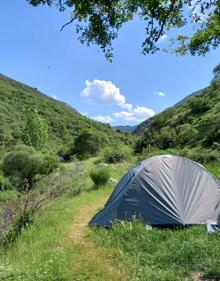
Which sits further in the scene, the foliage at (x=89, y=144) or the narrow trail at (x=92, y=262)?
the foliage at (x=89, y=144)

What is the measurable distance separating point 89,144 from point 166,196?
100 feet

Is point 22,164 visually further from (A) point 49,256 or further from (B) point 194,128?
(A) point 49,256

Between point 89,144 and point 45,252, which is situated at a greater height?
point 89,144

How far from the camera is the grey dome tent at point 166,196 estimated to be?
317 inches

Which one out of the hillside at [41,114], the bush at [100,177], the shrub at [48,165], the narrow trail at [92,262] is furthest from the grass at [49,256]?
the hillside at [41,114]

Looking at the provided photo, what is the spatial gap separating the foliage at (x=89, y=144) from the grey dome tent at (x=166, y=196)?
29025 mm

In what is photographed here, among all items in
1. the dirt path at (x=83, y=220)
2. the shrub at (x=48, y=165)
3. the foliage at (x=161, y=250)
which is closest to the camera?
the foliage at (x=161, y=250)

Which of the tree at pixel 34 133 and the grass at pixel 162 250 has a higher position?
the tree at pixel 34 133

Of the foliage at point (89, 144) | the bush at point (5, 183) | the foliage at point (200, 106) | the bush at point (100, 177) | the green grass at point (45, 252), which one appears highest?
the foliage at point (200, 106)

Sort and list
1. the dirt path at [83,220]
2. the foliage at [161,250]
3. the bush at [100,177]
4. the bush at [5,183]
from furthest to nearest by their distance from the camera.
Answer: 1. the bush at [5,183]
2. the bush at [100,177]
3. the dirt path at [83,220]
4. the foliage at [161,250]

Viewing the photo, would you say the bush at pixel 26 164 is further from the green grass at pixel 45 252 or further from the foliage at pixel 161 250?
the foliage at pixel 161 250

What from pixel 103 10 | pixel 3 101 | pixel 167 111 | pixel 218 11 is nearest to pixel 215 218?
pixel 218 11

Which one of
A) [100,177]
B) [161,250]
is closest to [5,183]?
[100,177]

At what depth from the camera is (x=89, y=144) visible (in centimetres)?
3872
